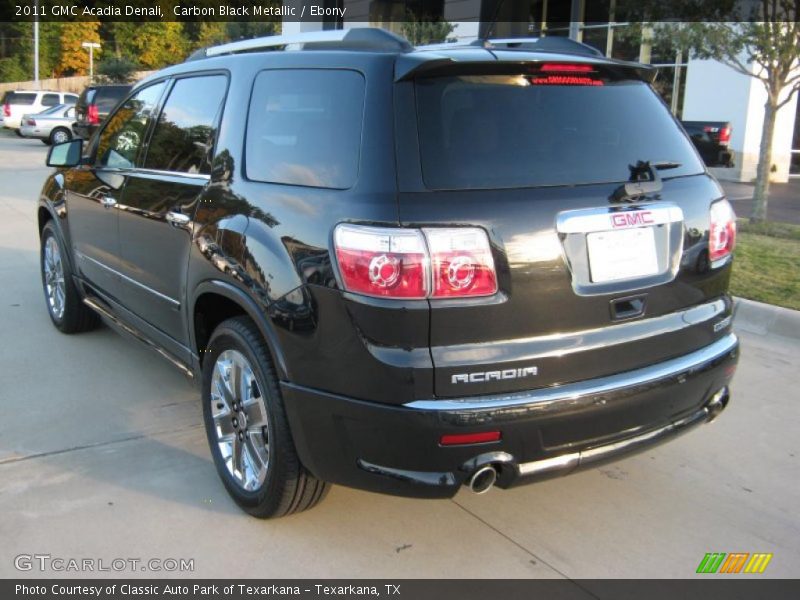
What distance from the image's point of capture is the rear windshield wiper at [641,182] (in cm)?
290

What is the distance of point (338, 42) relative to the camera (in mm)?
3213

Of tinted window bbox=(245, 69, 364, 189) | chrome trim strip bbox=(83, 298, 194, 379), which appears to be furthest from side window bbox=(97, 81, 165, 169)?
tinted window bbox=(245, 69, 364, 189)

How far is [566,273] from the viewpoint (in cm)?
274

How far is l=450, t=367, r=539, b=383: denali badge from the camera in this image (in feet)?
8.47

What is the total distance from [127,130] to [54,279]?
72.1 inches

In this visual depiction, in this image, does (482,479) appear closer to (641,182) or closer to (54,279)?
(641,182)

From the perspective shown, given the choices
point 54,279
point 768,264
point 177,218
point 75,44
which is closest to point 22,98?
point 75,44

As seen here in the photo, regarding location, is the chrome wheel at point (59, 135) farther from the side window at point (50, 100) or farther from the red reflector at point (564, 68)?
the red reflector at point (564, 68)

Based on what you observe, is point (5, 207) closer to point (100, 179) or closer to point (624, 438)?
point (100, 179)

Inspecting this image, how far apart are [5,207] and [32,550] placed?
10783mm

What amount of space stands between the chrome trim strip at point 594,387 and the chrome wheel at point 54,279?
3.97 meters

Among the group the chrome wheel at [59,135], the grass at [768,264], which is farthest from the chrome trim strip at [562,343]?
the chrome wheel at [59,135]

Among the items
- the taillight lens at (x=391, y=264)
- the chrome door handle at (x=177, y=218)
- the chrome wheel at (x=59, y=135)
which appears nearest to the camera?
the taillight lens at (x=391, y=264)
